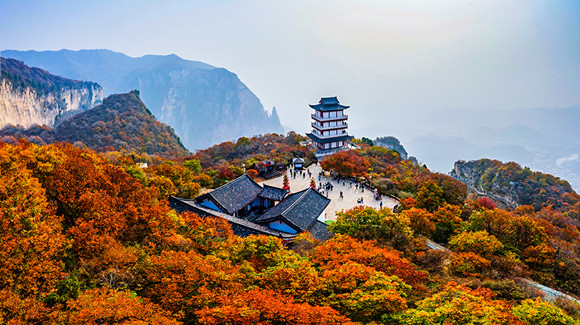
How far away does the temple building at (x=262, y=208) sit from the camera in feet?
66.4

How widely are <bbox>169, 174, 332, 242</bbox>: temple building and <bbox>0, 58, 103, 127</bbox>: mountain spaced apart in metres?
66.7

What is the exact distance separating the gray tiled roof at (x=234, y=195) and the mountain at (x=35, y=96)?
66.3 metres

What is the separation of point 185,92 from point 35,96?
4524 inches

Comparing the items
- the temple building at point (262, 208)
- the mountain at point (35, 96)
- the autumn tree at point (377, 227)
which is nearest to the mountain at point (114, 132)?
the mountain at point (35, 96)

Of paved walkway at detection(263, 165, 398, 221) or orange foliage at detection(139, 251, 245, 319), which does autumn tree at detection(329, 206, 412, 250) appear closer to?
paved walkway at detection(263, 165, 398, 221)

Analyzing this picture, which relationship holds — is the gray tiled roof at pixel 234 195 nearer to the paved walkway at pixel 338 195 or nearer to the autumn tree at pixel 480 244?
the paved walkway at pixel 338 195


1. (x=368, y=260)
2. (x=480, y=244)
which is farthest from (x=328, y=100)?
(x=368, y=260)

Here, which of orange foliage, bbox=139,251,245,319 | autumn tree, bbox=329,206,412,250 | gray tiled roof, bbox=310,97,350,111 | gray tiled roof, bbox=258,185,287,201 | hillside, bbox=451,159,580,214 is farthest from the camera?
hillside, bbox=451,159,580,214

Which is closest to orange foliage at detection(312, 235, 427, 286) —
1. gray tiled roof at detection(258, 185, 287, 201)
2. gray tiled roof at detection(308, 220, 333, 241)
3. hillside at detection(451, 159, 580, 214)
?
gray tiled roof at detection(308, 220, 333, 241)

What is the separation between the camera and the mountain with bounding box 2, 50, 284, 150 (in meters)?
186

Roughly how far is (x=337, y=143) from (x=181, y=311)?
3754 centimetres

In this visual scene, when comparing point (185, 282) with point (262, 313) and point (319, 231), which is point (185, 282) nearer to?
point (262, 313)

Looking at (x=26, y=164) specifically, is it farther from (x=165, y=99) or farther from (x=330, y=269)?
(x=165, y=99)

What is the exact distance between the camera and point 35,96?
7775 cm
